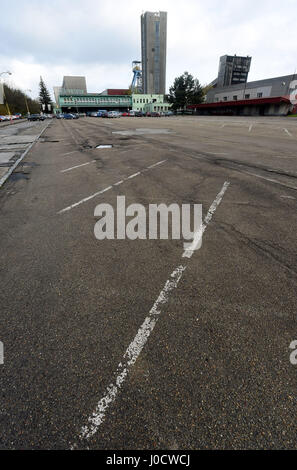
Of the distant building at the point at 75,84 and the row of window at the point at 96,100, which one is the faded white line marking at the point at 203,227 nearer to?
the row of window at the point at 96,100

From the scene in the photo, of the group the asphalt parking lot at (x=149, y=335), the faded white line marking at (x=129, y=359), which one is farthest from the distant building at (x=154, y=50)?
the faded white line marking at (x=129, y=359)

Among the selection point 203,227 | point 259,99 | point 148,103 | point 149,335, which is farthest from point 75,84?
point 149,335

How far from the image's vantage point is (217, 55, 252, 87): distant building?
9656 cm

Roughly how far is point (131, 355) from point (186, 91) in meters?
101

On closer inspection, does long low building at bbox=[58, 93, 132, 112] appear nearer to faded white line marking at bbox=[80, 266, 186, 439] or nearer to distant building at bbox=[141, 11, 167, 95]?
distant building at bbox=[141, 11, 167, 95]

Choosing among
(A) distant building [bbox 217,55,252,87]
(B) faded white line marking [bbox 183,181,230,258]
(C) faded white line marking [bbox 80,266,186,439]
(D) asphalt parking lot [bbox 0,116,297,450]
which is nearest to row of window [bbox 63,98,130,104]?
(A) distant building [bbox 217,55,252,87]

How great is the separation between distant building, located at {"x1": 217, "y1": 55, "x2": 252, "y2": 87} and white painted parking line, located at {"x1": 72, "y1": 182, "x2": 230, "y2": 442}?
120893 mm

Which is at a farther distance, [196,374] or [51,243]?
[51,243]

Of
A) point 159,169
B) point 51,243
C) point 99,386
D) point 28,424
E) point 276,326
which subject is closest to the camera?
point 28,424

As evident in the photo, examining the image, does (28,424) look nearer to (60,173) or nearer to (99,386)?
(99,386)

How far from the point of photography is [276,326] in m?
2.37

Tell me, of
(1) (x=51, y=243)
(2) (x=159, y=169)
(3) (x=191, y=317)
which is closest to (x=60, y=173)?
(2) (x=159, y=169)
